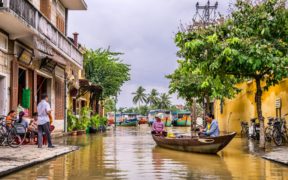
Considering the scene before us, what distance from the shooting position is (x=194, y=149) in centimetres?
1570

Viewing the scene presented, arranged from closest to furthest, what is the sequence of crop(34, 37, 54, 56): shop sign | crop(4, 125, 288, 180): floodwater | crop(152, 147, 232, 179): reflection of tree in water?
crop(4, 125, 288, 180): floodwater
crop(152, 147, 232, 179): reflection of tree in water
crop(34, 37, 54, 56): shop sign

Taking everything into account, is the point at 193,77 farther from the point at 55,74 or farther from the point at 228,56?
the point at 228,56

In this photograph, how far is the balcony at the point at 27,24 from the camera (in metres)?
16.2

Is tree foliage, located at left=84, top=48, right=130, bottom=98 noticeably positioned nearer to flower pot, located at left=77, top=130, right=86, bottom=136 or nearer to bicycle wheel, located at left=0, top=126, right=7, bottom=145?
flower pot, located at left=77, top=130, right=86, bottom=136

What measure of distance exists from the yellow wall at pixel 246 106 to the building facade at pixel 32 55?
35.2ft

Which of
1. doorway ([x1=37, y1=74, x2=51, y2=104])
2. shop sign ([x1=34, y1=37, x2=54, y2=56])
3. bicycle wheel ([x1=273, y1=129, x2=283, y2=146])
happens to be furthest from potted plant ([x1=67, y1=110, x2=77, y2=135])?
bicycle wheel ([x1=273, y1=129, x2=283, y2=146])

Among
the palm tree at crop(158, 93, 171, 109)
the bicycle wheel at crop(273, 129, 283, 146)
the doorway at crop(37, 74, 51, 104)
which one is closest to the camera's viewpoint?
the bicycle wheel at crop(273, 129, 283, 146)

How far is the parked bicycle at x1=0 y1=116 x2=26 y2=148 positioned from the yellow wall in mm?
11793

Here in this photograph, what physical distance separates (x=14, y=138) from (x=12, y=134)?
0.25 meters

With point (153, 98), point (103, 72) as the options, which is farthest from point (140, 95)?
point (103, 72)

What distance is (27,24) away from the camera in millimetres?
17703

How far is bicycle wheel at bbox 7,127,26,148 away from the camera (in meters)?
15.6

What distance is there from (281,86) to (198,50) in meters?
7.74

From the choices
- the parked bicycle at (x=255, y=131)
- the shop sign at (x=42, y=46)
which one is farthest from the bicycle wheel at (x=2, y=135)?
the parked bicycle at (x=255, y=131)
